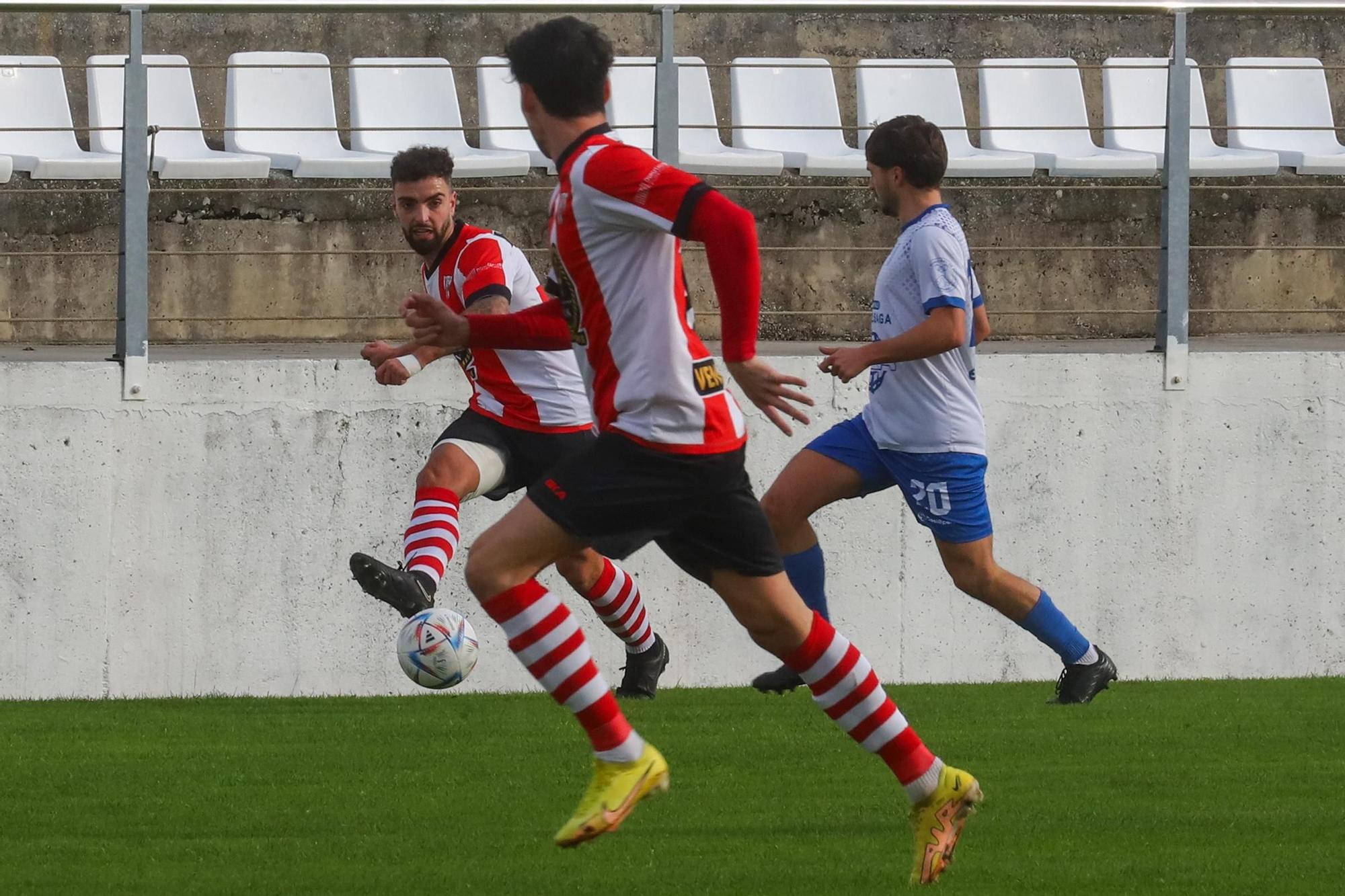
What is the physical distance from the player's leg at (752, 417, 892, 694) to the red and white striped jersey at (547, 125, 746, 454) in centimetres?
248

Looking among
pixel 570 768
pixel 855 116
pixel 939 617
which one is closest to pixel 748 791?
pixel 570 768

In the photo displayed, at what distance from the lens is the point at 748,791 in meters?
6.04

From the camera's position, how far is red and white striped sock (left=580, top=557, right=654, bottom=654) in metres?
7.55

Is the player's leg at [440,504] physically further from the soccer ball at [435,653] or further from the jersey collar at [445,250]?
the jersey collar at [445,250]

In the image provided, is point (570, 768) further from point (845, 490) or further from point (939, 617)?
point (939, 617)

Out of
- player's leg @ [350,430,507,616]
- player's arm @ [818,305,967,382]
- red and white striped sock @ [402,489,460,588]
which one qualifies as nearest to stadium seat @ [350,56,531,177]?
player's leg @ [350,430,507,616]

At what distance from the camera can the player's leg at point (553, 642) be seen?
4.61 meters

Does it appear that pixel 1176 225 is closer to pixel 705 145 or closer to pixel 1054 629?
pixel 1054 629

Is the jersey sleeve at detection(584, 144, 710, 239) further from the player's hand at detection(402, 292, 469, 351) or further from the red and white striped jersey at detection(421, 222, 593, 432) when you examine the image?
the red and white striped jersey at detection(421, 222, 593, 432)

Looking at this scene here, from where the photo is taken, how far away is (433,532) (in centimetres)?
730

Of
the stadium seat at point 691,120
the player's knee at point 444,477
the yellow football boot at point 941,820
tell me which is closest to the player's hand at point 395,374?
the player's knee at point 444,477

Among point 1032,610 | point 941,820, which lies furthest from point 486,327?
point 1032,610

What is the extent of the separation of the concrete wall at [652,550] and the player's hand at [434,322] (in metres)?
4.11

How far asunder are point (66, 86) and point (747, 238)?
9407 millimetres
